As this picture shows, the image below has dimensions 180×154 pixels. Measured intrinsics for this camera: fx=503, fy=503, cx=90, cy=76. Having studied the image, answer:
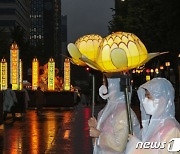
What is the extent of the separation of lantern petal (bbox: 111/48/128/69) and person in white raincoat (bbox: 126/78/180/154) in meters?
0.97

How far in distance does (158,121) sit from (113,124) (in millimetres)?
1382

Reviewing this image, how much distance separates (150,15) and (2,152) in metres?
9.07

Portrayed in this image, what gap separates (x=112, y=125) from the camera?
203 inches

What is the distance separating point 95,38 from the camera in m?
6.50

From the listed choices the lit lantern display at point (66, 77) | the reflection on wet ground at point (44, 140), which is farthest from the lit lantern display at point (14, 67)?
the lit lantern display at point (66, 77)

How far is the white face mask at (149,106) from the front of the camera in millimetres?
3834

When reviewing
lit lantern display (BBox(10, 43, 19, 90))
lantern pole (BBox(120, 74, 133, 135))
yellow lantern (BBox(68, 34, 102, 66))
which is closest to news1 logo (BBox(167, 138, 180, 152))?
lantern pole (BBox(120, 74, 133, 135))

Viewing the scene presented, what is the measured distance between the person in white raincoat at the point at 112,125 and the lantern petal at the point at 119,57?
34cm

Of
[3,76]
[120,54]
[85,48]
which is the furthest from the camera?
[3,76]

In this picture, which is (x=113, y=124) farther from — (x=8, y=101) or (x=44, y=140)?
(x=8, y=101)

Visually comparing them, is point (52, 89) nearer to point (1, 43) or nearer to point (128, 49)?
point (1, 43)

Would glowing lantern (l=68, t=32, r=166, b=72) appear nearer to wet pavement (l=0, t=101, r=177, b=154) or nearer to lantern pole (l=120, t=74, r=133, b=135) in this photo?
lantern pole (l=120, t=74, r=133, b=135)

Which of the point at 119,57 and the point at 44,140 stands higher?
the point at 119,57

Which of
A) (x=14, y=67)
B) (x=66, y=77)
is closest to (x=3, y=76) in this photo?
(x=14, y=67)
